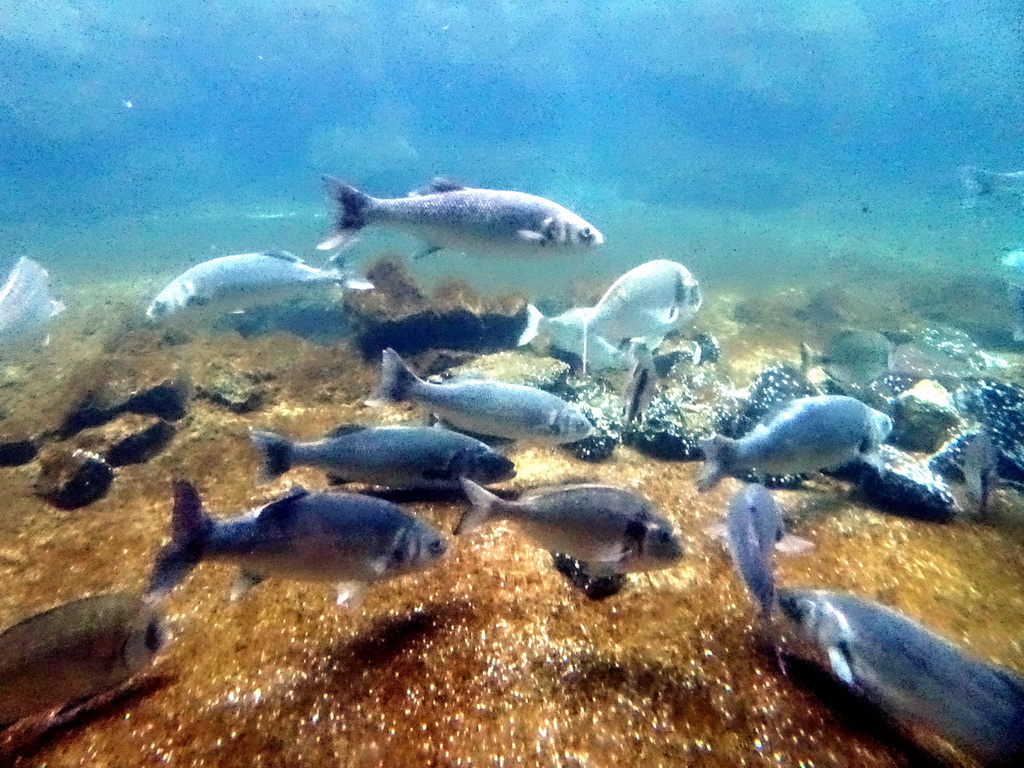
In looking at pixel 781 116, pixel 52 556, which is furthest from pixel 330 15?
pixel 52 556

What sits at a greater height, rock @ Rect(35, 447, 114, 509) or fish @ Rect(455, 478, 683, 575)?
fish @ Rect(455, 478, 683, 575)

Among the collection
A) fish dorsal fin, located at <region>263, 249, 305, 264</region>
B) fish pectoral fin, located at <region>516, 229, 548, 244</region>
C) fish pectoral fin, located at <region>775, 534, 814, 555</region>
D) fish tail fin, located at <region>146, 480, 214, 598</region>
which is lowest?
fish tail fin, located at <region>146, 480, 214, 598</region>

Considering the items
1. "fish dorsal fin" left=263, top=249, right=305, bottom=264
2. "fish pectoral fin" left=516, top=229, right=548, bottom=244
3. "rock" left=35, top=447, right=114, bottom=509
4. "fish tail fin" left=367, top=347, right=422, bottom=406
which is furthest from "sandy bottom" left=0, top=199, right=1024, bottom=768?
"fish dorsal fin" left=263, top=249, right=305, bottom=264

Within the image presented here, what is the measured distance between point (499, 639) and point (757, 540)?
58.5 inches

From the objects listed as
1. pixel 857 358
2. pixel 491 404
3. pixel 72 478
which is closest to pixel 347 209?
pixel 491 404

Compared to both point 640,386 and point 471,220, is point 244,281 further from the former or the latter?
point 640,386

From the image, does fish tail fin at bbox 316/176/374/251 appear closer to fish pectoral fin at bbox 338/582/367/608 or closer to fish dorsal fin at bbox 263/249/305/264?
fish dorsal fin at bbox 263/249/305/264

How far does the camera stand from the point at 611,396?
261 inches

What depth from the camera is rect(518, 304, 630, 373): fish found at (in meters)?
5.65

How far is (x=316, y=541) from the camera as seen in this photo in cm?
294

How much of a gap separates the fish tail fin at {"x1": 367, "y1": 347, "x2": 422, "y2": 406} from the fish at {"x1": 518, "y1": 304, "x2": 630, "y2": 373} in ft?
3.91

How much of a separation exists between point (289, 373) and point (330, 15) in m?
55.3

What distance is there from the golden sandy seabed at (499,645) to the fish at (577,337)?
150 centimetres

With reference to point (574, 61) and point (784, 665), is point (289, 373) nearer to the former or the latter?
point (784, 665)
